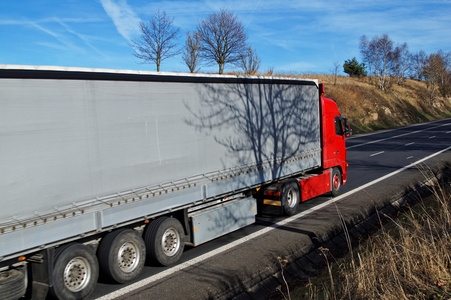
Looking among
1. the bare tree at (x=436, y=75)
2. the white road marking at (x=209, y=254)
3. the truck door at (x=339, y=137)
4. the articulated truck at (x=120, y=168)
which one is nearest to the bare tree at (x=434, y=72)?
the bare tree at (x=436, y=75)

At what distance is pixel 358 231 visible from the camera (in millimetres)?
8766

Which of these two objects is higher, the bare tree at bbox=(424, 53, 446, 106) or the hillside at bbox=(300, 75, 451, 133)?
the bare tree at bbox=(424, 53, 446, 106)

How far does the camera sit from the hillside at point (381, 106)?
42969 mm

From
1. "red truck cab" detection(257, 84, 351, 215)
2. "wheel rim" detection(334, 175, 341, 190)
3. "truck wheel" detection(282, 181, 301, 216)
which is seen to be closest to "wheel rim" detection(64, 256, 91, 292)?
"red truck cab" detection(257, 84, 351, 215)

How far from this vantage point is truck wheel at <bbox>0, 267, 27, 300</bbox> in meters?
4.81

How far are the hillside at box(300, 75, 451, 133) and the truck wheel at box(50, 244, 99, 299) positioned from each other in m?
35.7

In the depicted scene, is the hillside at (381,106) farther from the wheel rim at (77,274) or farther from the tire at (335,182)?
the wheel rim at (77,274)

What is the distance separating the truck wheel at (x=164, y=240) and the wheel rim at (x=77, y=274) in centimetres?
119

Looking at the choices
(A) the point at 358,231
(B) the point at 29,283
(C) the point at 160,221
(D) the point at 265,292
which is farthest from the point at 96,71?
(A) the point at 358,231

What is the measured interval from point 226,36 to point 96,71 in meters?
34.6

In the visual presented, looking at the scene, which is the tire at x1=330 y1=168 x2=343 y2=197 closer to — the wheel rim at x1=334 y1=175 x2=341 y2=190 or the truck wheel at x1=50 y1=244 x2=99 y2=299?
the wheel rim at x1=334 y1=175 x2=341 y2=190

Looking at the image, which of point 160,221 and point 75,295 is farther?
point 160,221

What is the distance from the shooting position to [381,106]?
4838 cm

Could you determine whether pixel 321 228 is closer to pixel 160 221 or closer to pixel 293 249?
pixel 293 249
